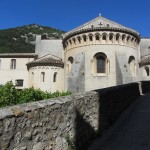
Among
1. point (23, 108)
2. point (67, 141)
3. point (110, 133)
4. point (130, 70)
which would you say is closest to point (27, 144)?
point (23, 108)

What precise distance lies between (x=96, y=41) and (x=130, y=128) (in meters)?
21.7

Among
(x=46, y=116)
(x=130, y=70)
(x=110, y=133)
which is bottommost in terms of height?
(x=110, y=133)

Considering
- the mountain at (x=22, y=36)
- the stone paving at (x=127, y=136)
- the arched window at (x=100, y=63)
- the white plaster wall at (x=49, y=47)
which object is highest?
the mountain at (x=22, y=36)

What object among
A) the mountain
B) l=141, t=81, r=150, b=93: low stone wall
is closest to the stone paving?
l=141, t=81, r=150, b=93: low stone wall

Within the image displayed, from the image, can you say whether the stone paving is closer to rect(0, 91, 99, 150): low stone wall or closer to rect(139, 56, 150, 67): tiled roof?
rect(0, 91, 99, 150): low stone wall

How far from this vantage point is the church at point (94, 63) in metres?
31.0

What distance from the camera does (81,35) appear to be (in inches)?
1243

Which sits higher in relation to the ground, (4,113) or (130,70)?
(130,70)

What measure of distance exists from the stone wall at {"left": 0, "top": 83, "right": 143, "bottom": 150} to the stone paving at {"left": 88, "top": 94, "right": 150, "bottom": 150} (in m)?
0.29

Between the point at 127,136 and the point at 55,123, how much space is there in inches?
151

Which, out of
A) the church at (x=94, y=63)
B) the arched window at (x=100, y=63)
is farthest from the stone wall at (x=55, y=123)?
the arched window at (x=100, y=63)

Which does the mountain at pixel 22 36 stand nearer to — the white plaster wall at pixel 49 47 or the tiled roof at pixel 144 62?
the white plaster wall at pixel 49 47

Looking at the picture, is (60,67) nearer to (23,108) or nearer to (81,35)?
(81,35)

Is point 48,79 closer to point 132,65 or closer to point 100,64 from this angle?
point 100,64
